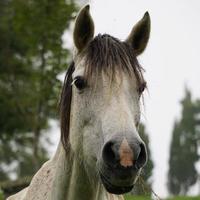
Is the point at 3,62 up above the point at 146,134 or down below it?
below

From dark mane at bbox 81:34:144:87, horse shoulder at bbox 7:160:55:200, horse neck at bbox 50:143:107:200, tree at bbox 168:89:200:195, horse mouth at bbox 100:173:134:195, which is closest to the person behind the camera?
horse mouth at bbox 100:173:134:195

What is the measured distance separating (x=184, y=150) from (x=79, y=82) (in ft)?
126

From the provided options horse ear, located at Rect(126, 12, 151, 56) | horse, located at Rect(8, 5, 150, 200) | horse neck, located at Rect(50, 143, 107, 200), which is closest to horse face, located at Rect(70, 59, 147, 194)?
horse, located at Rect(8, 5, 150, 200)

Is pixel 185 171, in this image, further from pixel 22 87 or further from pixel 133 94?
pixel 133 94

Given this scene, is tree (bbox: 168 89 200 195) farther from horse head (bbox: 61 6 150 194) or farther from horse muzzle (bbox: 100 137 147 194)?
horse muzzle (bbox: 100 137 147 194)

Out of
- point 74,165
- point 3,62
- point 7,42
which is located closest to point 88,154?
point 74,165

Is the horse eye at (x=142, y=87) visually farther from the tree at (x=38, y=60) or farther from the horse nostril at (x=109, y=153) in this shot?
the tree at (x=38, y=60)

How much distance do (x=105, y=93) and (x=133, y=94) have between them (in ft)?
0.84

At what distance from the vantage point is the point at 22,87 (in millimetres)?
28062

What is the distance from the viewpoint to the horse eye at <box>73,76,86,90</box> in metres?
4.87

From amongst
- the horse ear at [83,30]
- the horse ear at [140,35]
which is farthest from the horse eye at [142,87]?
the horse ear at [83,30]

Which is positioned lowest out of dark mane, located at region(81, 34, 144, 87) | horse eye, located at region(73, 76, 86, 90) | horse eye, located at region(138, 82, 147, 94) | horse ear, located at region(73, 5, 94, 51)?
horse eye, located at region(138, 82, 147, 94)

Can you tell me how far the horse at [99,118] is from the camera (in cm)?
422

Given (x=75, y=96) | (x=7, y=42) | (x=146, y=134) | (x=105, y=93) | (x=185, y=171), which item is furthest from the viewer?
(x=185, y=171)
